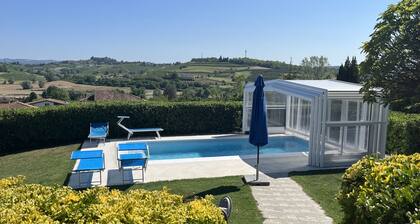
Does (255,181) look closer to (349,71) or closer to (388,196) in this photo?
(388,196)

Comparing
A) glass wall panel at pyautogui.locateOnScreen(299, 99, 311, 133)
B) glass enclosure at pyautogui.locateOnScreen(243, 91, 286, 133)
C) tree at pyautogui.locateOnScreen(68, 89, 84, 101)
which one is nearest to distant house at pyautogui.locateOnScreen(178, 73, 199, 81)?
tree at pyautogui.locateOnScreen(68, 89, 84, 101)

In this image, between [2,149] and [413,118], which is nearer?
[413,118]

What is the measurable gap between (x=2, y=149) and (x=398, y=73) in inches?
665

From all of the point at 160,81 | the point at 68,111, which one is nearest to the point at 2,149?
the point at 68,111

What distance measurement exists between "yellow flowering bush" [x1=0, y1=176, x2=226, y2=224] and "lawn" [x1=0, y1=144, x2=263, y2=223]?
4720 mm

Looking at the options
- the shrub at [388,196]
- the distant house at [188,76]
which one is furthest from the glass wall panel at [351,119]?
the distant house at [188,76]

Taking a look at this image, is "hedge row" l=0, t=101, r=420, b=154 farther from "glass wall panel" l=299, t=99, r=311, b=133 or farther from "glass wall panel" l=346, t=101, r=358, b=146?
"glass wall panel" l=299, t=99, r=311, b=133

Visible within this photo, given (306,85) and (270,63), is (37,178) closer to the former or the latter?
(306,85)

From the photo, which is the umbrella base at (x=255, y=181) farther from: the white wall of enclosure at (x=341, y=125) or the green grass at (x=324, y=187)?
the white wall of enclosure at (x=341, y=125)

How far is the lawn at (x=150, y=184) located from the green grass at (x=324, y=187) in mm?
1769

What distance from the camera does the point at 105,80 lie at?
11006cm

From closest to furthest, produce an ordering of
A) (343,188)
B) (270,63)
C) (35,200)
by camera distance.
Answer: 1. (35,200)
2. (343,188)
3. (270,63)

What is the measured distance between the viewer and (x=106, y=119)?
19641 millimetres

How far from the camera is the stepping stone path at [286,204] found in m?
8.84
